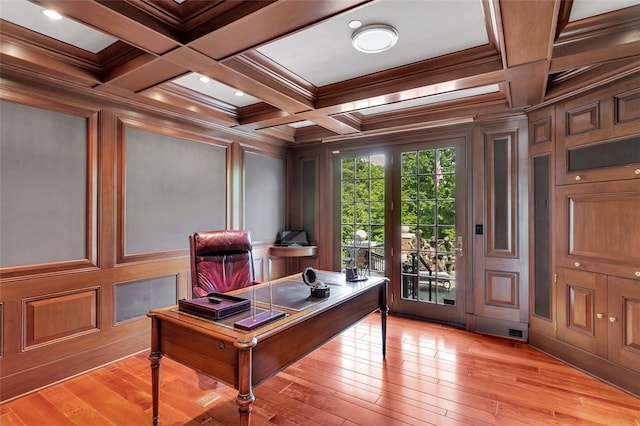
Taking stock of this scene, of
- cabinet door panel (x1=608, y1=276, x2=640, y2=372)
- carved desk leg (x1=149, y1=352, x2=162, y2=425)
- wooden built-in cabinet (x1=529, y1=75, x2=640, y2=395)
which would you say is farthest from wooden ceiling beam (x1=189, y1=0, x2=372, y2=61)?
cabinet door panel (x1=608, y1=276, x2=640, y2=372)

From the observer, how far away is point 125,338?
3.04 metres

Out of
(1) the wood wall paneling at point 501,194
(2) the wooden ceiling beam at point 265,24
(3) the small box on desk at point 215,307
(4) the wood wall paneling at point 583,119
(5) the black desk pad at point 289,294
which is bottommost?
(5) the black desk pad at point 289,294

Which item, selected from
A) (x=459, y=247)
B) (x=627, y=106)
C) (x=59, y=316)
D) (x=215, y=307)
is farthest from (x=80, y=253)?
(x=627, y=106)

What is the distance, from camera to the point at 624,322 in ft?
8.30

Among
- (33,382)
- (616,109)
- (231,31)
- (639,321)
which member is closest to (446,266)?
(639,321)

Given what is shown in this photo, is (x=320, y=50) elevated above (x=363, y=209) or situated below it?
above

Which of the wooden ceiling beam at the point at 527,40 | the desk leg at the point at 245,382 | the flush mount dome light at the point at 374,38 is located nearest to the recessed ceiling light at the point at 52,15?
the flush mount dome light at the point at 374,38

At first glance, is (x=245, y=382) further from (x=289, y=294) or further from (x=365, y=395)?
(x=365, y=395)

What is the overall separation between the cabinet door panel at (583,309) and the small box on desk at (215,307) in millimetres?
2887

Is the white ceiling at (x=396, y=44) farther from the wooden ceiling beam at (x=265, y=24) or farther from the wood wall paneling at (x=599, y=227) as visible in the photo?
the wood wall paneling at (x=599, y=227)

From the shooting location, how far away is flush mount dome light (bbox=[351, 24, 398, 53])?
211 cm

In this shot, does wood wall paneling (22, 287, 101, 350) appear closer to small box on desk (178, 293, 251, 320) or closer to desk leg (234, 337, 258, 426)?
small box on desk (178, 293, 251, 320)

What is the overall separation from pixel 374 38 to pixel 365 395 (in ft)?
8.43

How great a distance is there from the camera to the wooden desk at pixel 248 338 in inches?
60.8
